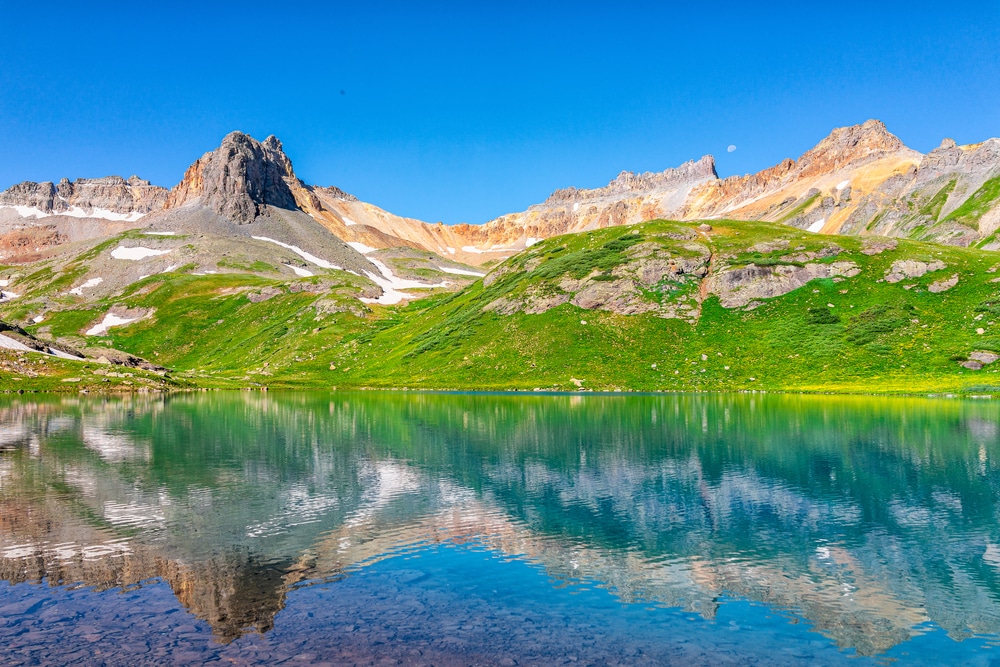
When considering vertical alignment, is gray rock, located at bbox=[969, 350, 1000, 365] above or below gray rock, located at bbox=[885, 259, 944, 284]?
below

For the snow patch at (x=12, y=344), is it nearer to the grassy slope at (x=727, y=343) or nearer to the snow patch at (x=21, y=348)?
the snow patch at (x=21, y=348)

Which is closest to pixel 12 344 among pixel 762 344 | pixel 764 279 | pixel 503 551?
pixel 503 551

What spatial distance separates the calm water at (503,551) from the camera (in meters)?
19.4

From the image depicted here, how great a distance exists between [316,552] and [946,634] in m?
22.2

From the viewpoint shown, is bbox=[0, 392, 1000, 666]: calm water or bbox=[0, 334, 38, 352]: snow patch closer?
bbox=[0, 392, 1000, 666]: calm water

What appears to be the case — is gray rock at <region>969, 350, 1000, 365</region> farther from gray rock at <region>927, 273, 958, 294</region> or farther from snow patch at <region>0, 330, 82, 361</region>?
snow patch at <region>0, 330, 82, 361</region>

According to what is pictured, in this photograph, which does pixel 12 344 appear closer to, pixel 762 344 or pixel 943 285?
pixel 762 344

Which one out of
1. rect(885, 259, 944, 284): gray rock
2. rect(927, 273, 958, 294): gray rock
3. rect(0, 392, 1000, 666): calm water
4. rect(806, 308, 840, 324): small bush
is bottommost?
rect(0, 392, 1000, 666): calm water

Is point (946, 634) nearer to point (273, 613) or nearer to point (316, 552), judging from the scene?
point (273, 613)

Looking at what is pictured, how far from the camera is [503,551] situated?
2866 centimetres

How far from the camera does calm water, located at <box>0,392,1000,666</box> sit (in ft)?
63.6

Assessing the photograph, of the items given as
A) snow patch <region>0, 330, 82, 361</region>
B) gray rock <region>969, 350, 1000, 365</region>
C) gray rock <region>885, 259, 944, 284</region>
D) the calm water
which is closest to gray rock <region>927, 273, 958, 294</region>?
gray rock <region>885, 259, 944, 284</region>

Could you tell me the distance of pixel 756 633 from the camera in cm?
2011

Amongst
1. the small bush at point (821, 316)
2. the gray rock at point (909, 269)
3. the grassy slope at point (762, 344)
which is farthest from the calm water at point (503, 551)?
the gray rock at point (909, 269)
